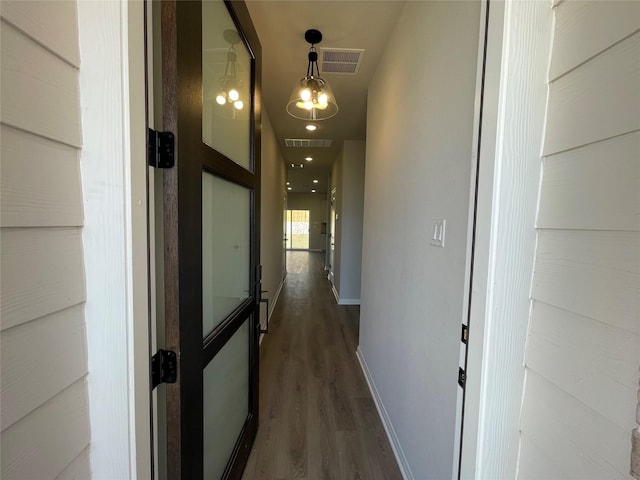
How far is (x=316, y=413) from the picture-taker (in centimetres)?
218

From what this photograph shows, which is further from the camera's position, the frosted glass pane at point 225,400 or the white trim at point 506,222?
the frosted glass pane at point 225,400

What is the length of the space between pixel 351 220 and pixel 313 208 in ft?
28.7

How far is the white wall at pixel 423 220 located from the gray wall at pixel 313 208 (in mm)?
11293

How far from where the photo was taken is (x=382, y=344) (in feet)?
7.21

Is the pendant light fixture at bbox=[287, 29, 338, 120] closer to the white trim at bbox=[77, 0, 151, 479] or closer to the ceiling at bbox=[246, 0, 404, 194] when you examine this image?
the ceiling at bbox=[246, 0, 404, 194]

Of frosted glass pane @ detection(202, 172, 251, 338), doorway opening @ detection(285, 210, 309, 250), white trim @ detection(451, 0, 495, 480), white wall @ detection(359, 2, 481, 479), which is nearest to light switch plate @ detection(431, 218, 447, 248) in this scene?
white wall @ detection(359, 2, 481, 479)

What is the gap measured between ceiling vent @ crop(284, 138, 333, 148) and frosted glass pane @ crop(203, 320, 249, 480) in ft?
12.6

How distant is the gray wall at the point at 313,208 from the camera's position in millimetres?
13594

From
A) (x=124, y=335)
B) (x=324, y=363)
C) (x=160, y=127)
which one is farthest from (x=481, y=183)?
(x=324, y=363)

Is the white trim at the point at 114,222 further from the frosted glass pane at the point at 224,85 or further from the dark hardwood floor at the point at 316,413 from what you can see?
the dark hardwood floor at the point at 316,413

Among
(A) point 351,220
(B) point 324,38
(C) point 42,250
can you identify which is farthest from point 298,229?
(C) point 42,250

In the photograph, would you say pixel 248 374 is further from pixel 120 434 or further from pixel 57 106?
pixel 57 106

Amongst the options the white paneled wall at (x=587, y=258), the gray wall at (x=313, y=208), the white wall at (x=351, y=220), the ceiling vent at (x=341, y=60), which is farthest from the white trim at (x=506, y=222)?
the gray wall at (x=313, y=208)

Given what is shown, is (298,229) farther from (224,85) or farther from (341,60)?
(224,85)
